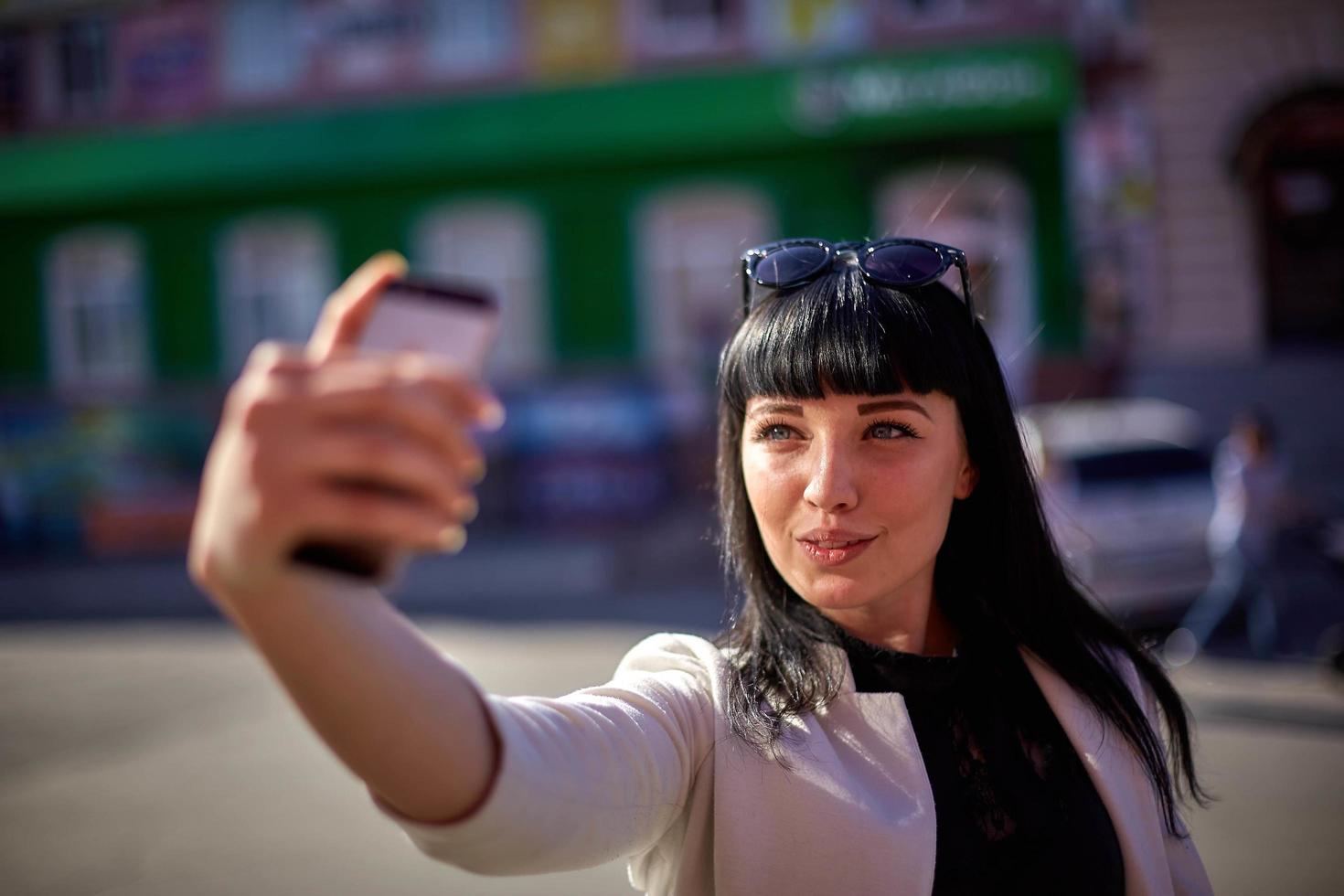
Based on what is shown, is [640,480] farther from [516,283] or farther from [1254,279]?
[1254,279]

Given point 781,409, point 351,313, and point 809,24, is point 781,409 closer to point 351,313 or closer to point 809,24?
point 351,313

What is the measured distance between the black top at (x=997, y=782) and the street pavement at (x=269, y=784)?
168 centimetres

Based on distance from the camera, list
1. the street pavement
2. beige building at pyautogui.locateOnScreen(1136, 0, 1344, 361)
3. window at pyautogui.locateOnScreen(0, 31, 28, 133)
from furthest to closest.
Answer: window at pyautogui.locateOnScreen(0, 31, 28, 133) → beige building at pyautogui.locateOnScreen(1136, 0, 1344, 361) → the street pavement

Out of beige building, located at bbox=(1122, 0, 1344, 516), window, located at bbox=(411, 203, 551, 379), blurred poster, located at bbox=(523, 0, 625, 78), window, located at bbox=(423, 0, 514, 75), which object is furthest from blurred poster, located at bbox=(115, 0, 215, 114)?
beige building, located at bbox=(1122, 0, 1344, 516)

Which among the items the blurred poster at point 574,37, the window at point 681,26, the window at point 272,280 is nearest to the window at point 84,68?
the window at point 272,280

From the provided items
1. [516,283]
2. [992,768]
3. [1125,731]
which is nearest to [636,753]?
[992,768]

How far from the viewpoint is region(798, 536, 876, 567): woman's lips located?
1623 mm

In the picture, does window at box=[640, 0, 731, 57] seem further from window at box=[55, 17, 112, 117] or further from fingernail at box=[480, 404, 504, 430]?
fingernail at box=[480, 404, 504, 430]

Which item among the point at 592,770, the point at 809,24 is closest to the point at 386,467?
the point at 592,770

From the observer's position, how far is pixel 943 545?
202 cm

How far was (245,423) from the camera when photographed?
847 millimetres

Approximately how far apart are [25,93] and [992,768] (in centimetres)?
2180

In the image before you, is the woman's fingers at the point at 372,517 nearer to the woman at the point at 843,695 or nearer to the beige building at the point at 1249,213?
the woman at the point at 843,695

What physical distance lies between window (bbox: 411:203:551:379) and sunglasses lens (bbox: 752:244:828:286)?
595 inches
